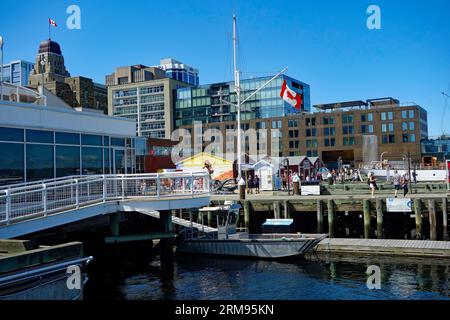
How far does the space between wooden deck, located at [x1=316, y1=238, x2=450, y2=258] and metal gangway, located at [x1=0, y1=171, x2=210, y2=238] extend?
7796mm

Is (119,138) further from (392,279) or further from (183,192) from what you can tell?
(392,279)

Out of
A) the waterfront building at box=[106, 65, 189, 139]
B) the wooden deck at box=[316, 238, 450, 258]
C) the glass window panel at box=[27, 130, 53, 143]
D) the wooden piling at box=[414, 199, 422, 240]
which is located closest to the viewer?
the glass window panel at box=[27, 130, 53, 143]

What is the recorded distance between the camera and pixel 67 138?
69.3ft

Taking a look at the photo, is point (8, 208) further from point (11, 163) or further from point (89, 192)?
point (11, 163)

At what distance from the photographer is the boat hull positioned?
22.3 meters

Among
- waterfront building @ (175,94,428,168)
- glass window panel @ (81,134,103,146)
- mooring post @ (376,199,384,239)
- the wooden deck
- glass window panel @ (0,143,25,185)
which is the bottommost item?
the wooden deck

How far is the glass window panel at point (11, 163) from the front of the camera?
18.1m

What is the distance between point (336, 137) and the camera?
10306 cm

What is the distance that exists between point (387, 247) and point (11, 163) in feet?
58.1

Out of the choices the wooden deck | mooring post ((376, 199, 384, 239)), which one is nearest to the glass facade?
the wooden deck

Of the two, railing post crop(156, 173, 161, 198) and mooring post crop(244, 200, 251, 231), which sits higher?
railing post crop(156, 173, 161, 198)

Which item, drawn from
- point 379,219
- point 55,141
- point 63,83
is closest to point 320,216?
point 379,219

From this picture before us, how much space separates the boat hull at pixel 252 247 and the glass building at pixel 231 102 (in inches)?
3501

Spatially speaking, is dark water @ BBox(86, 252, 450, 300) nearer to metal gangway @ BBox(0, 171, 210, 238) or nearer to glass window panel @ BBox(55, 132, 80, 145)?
metal gangway @ BBox(0, 171, 210, 238)
